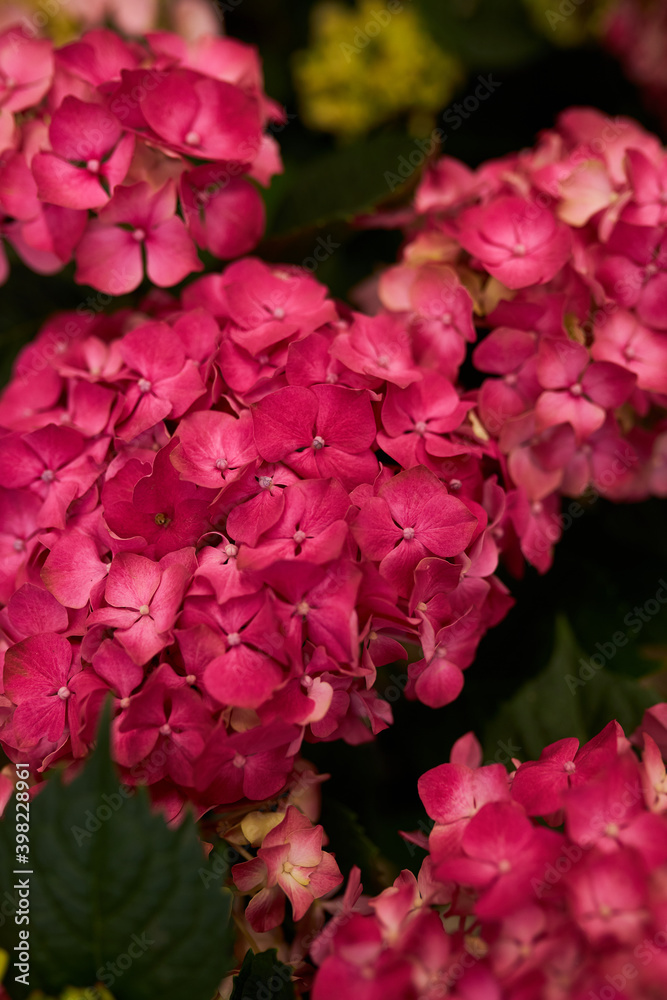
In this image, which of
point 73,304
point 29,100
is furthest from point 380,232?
point 29,100

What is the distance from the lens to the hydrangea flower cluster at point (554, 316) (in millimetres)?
717

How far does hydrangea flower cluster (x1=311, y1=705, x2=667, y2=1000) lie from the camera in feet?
1.42

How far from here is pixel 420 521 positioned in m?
0.62

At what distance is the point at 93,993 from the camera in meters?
0.52

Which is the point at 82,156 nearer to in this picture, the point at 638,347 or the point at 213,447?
the point at 213,447

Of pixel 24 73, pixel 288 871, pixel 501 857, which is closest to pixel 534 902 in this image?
pixel 501 857

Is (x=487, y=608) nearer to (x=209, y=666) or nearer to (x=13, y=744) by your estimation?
(x=209, y=666)

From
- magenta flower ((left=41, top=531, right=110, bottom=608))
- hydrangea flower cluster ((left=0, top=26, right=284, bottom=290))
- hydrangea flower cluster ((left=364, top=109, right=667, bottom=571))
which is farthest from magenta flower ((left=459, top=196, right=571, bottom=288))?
magenta flower ((left=41, top=531, right=110, bottom=608))

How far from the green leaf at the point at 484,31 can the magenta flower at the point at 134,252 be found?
2.53ft

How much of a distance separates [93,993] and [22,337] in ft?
2.58

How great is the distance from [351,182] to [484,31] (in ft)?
1.67

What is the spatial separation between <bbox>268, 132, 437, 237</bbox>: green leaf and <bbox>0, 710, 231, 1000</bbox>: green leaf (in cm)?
64

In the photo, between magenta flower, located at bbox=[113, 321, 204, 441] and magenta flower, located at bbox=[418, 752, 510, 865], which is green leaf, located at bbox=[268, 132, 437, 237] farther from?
magenta flower, located at bbox=[418, 752, 510, 865]

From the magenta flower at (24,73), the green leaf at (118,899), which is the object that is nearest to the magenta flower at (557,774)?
the green leaf at (118,899)
